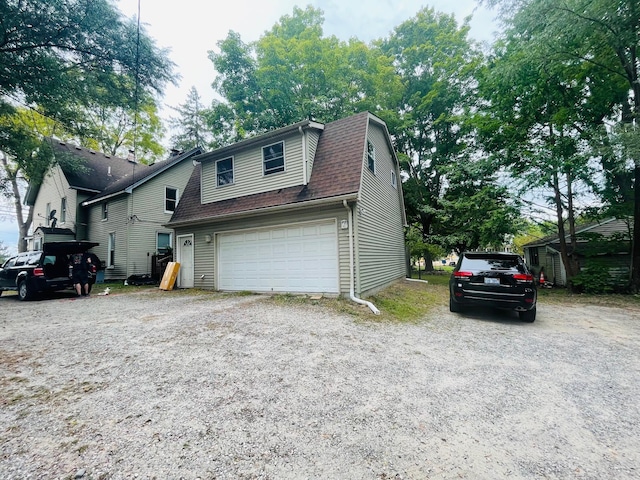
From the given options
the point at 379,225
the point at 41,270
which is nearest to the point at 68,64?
the point at 41,270

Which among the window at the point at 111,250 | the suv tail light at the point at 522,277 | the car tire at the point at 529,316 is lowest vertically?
the car tire at the point at 529,316

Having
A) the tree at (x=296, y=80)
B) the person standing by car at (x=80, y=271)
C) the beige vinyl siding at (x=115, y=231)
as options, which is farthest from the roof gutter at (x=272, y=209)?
the tree at (x=296, y=80)

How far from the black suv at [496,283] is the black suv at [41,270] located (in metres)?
11.9

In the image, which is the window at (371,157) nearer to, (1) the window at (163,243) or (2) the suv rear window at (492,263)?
(2) the suv rear window at (492,263)

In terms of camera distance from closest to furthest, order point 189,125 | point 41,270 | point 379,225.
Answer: point 41,270
point 379,225
point 189,125

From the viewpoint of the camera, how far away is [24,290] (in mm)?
8891

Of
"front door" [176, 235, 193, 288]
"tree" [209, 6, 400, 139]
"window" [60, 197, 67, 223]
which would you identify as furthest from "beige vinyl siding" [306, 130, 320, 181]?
"window" [60, 197, 67, 223]

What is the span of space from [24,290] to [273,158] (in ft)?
30.6

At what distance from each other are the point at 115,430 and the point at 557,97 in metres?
16.3

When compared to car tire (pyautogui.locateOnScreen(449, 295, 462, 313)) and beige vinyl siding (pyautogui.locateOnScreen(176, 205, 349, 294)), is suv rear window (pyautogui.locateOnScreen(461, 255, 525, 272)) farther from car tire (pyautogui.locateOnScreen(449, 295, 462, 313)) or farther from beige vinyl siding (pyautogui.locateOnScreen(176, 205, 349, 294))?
beige vinyl siding (pyautogui.locateOnScreen(176, 205, 349, 294))

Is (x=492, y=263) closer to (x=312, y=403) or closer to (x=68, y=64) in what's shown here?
(x=312, y=403)

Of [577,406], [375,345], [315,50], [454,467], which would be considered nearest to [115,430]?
[454,467]

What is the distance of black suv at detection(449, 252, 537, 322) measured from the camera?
19.2 feet

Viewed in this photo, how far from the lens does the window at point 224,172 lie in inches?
407
